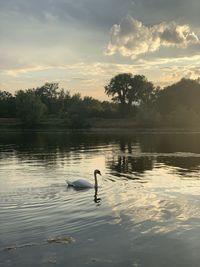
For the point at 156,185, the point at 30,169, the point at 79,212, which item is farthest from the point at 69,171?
the point at 79,212

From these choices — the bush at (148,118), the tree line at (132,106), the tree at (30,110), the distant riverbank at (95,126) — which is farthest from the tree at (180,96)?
the tree at (30,110)

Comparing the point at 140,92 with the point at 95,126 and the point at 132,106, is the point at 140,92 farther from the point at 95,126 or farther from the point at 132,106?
the point at 95,126

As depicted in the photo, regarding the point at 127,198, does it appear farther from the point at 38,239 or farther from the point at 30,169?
the point at 30,169

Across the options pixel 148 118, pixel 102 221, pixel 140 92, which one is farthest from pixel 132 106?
pixel 102 221

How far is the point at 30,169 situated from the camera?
128 feet

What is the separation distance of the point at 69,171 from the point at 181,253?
24108 millimetres

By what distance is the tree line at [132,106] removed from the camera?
504ft

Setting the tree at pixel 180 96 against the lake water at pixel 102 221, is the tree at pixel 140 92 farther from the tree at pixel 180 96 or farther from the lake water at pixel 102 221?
the lake water at pixel 102 221

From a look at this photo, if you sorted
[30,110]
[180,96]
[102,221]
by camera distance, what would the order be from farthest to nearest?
1. [180,96]
2. [30,110]
3. [102,221]

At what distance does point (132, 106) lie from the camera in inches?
7436

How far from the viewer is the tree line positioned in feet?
504

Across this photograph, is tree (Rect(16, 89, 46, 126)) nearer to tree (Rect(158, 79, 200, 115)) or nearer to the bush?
the bush

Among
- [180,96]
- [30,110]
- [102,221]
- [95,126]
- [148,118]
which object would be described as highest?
[180,96]

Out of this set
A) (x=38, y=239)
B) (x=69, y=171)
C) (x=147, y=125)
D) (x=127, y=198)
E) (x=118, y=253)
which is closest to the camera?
(x=118, y=253)
